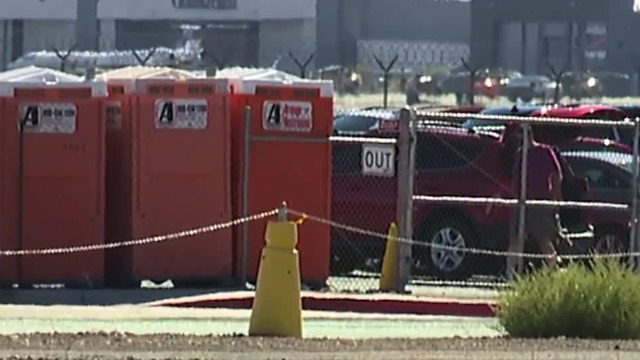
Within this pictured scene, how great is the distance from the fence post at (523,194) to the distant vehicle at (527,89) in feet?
148

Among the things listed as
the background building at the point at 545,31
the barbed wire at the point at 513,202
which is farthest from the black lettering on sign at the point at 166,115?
the background building at the point at 545,31

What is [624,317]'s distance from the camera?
45.8 ft

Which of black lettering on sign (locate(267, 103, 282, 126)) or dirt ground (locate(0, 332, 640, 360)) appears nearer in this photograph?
dirt ground (locate(0, 332, 640, 360))

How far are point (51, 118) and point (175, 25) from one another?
66024 mm

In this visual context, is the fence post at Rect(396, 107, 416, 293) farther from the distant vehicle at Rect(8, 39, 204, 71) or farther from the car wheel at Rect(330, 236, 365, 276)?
the distant vehicle at Rect(8, 39, 204, 71)

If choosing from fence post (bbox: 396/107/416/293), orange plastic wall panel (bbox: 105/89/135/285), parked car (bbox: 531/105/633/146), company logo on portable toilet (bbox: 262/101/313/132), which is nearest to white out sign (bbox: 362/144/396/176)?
fence post (bbox: 396/107/416/293)

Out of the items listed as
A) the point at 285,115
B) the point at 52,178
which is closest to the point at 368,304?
the point at 285,115

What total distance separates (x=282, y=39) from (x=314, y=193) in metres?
65.4

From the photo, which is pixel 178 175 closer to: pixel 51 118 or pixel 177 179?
pixel 177 179

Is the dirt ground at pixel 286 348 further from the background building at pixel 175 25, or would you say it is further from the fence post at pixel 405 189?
the background building at pixel 175 25

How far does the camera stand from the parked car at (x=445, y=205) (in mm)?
20344

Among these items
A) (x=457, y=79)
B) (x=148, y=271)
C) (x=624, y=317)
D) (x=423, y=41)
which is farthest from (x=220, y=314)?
(x=423, y=41)

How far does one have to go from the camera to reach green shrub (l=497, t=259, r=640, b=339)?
13898 mm

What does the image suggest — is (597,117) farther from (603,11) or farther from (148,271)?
(603,11)
